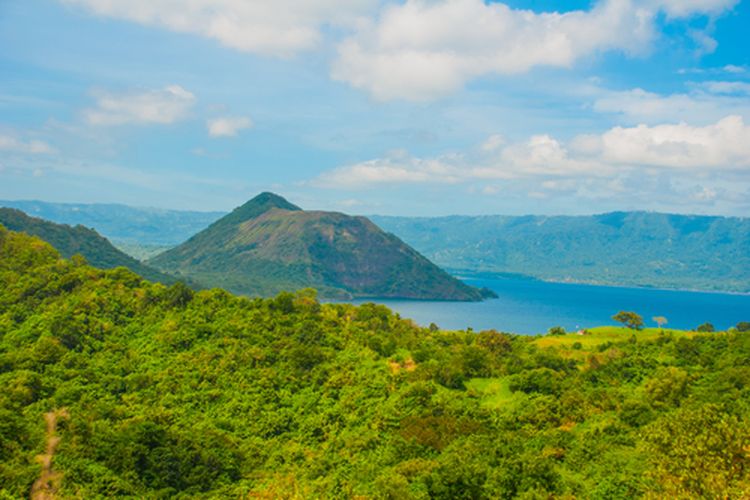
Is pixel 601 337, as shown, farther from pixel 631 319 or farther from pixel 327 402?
pixel 327 402

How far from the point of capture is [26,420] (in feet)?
154

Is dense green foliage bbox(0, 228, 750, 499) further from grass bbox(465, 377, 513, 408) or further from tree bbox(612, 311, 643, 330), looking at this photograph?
tree bbox(612, 311, 643, 330)

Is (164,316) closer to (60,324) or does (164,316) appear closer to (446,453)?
(60,324)

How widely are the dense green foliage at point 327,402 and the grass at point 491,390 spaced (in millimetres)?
336

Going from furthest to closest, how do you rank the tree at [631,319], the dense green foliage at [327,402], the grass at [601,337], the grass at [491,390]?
1. the tree at [631,319]
2. the grass at [601,337]
3. the grass at [491,390]
4. the dense green foliage at [327,402]

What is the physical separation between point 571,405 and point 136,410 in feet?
122

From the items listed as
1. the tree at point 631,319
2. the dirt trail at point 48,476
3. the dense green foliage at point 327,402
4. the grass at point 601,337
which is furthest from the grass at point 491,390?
the tree at point 631,319

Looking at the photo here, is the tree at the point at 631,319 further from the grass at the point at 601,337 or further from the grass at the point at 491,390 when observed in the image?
the grass at the point at 491,390

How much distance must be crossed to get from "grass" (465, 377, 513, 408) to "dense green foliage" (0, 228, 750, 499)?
0.34 metres

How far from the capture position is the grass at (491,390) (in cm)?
5400

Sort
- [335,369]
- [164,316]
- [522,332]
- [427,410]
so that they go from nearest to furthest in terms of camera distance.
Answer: [427,410] < [335,369] < [164,316] < [522,332]

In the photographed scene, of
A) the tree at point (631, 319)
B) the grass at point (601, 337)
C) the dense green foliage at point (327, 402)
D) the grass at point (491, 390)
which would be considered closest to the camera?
the dense green foliage at point (327, 402)

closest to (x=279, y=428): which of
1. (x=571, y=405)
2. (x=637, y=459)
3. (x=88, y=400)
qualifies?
(x=88, y=400)

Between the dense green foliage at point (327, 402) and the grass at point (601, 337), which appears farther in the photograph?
the grass at point (601, 337)
